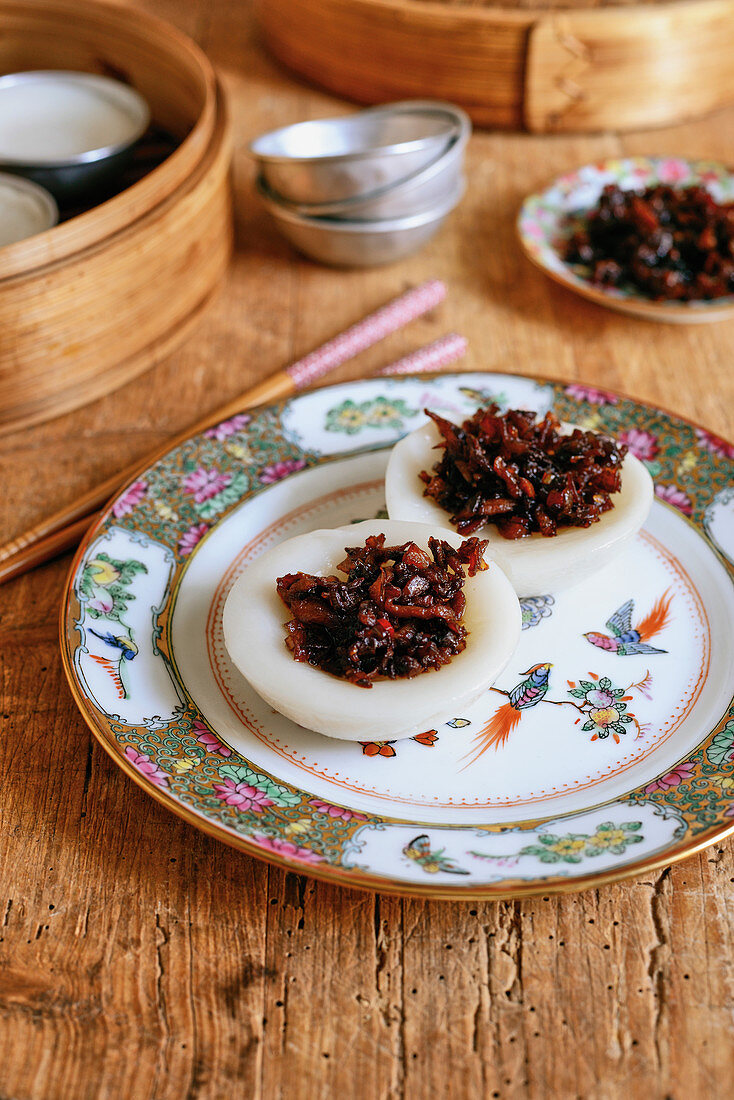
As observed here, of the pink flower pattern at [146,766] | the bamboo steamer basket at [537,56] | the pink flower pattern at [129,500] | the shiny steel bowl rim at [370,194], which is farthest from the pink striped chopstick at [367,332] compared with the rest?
the pink flower pattern at [146,766]

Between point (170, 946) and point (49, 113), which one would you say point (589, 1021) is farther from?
point (49, 113)

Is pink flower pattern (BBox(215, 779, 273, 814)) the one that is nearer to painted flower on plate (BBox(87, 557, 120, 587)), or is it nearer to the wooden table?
the wooden table

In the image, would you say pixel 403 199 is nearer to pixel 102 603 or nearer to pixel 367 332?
pixel 367 332

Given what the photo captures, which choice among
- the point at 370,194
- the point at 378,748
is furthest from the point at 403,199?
the point at 378,748

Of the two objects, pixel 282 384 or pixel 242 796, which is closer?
pixel 242 796

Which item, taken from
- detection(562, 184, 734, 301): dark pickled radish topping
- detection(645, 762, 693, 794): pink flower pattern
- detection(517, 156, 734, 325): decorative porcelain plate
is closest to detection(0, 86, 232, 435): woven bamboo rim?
detection(517, 156, 734, 325): decorative porcelain plate

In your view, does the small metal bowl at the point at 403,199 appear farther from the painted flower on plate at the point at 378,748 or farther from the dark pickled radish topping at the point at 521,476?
the painted flower on plate at the point at 378,748

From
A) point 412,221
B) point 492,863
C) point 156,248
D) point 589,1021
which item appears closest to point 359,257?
point 412,221

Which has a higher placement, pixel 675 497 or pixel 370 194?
pixel 370 194
